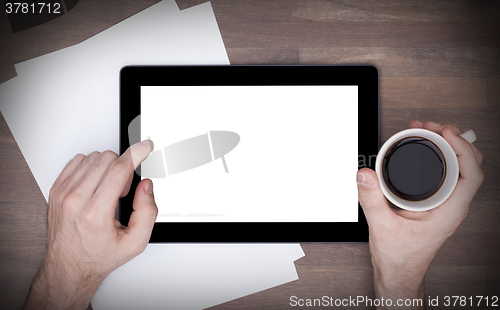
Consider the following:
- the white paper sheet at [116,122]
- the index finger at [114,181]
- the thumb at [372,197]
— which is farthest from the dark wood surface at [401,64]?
the index finger at [114,181]

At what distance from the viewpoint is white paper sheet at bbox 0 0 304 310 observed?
81cm

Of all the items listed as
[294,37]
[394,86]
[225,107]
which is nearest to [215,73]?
[225,107]

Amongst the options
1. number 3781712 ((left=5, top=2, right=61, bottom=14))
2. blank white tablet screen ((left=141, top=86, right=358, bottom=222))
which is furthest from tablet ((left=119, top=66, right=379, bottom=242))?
number 3781712 ((left=5, top=2, right=61, bottom=14))

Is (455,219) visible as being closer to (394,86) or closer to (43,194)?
(394,86)

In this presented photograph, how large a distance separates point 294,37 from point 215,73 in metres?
0.25

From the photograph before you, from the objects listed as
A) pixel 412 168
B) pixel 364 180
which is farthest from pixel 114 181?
pixel 412 168

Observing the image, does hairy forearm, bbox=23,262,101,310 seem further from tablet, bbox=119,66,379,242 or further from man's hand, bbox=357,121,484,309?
man's hand, bbox=357,121,484,309

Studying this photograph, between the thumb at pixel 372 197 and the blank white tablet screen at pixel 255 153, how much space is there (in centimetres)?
9

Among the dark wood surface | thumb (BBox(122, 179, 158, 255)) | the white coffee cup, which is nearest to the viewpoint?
the white coffee cup

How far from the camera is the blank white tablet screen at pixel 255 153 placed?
0.76 metres

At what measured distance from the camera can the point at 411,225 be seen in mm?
682

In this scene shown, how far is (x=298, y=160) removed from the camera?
762 millimetres

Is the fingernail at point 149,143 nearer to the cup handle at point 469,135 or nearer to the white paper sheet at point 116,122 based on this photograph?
the white paper sheet at point 116,122

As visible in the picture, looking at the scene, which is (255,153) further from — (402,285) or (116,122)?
(402,285)
